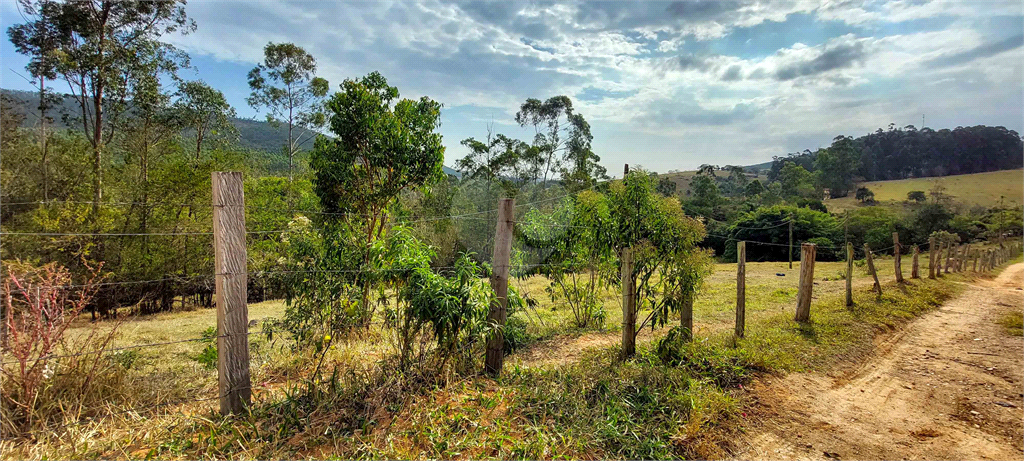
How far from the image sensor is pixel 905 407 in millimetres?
3959

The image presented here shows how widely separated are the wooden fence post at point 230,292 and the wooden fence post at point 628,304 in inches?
142

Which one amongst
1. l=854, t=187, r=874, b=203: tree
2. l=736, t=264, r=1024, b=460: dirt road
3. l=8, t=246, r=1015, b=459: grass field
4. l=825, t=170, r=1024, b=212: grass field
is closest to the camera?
l=8, t=246, r=1015, b=459: grass field

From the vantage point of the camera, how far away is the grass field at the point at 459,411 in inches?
109

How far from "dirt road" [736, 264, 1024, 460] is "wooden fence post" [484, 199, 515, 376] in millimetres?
2142

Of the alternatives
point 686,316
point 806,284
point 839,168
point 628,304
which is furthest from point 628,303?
point 839,168

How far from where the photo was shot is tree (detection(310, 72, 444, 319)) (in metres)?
5.68

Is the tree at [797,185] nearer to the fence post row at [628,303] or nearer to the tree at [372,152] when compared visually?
the fence post row at [628,303]

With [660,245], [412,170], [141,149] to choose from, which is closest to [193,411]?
[412,170]

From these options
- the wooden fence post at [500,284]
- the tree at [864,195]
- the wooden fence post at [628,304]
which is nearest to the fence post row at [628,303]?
the wooden fence post at [628,304]

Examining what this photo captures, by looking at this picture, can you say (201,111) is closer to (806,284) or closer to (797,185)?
(806,284)

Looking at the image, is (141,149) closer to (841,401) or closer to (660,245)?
(660,245)

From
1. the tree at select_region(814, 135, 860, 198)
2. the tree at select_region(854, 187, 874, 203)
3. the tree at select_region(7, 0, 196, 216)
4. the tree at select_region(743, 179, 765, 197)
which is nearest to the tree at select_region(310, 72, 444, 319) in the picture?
the tree at select_region(7, 0, 196, 216)

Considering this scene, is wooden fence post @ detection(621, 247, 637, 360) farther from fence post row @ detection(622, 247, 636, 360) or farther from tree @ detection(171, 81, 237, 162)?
tree @ detection(171, 81, 237, 162)

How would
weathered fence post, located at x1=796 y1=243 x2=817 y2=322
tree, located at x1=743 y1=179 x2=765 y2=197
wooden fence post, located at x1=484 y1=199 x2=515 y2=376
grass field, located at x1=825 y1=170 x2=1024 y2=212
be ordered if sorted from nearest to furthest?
wooden fence post, located at x1=484 y1=199 x2=515 y2=376
weathered fence post, located at x1=796 y1=243 x2=817 y2=322
grass field, located at x1=825 y1=170 x2=1024 y2=212
tree, located at x1=743 y1=179 x2=765 y2=197
